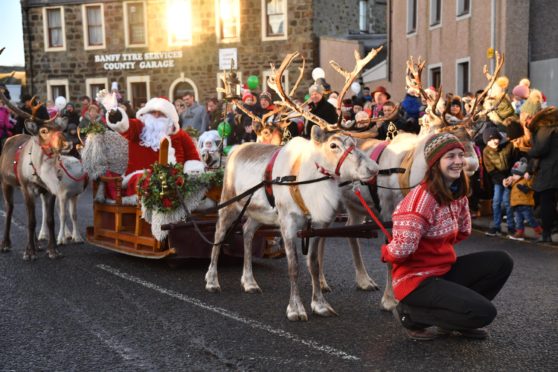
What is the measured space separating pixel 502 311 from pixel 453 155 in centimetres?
223

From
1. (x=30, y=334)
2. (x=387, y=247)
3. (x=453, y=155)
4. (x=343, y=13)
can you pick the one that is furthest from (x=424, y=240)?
(x=343, y=13)

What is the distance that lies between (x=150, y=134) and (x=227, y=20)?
2487 cm

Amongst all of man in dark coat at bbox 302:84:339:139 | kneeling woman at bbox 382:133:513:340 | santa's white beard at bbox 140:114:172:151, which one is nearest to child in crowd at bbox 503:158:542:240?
man in dark coat at bbox 302:84:339:139

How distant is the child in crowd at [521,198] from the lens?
1152 centimetres

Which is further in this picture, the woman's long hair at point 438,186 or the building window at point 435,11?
the building window at point 435,11

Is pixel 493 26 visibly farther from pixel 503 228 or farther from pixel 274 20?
pixel 274 20

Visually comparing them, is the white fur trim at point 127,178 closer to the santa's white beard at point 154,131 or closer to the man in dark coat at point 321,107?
the santa's white beard at point 154,131

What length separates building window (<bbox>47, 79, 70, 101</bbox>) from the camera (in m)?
37.0

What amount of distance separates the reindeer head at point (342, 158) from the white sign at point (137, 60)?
29.1 metres

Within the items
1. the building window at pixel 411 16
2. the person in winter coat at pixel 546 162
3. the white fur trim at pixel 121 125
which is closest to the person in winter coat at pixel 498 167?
the person in winter coat at pixel 546 162

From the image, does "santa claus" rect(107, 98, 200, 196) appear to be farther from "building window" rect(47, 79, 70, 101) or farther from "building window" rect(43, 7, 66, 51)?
"building window" rect(43, 7, 66, 51)

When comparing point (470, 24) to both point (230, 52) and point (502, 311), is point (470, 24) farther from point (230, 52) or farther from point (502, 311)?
point (502, 311)

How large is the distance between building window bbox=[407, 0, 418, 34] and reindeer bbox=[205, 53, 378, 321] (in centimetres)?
2113

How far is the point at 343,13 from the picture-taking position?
1403 inches
